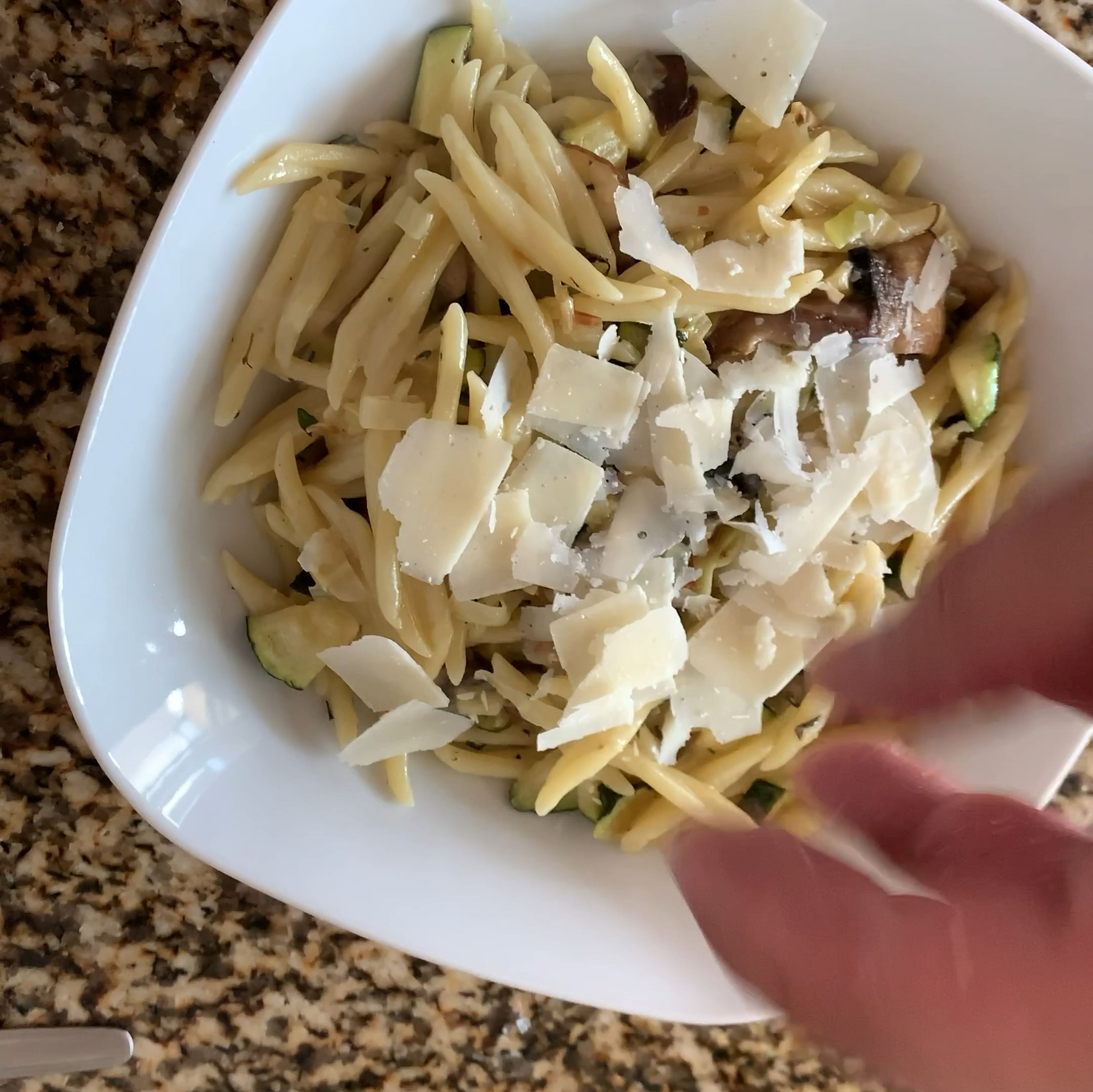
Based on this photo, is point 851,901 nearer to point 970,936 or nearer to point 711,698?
point 970,936

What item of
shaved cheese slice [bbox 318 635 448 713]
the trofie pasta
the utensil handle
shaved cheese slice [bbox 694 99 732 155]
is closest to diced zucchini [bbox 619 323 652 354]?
the trofie pasta

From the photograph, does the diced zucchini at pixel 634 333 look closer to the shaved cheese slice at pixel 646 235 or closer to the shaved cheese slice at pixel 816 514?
the shaved cheese slice at pixel 646 235

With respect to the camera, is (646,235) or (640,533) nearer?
(646,235)

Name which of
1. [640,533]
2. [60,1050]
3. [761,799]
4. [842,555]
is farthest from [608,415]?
[60,1050]

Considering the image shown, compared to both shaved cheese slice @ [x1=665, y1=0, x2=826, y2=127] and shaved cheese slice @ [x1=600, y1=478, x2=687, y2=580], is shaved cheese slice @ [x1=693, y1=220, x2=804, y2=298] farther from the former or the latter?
shaved cheese slice @ [x1=600, y1=478, x2=687, y2=580]

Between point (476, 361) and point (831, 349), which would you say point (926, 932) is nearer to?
point (831, 349)

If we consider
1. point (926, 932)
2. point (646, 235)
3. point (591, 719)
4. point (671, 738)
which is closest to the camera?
point (926, 932)

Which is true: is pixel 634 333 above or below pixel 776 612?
above
